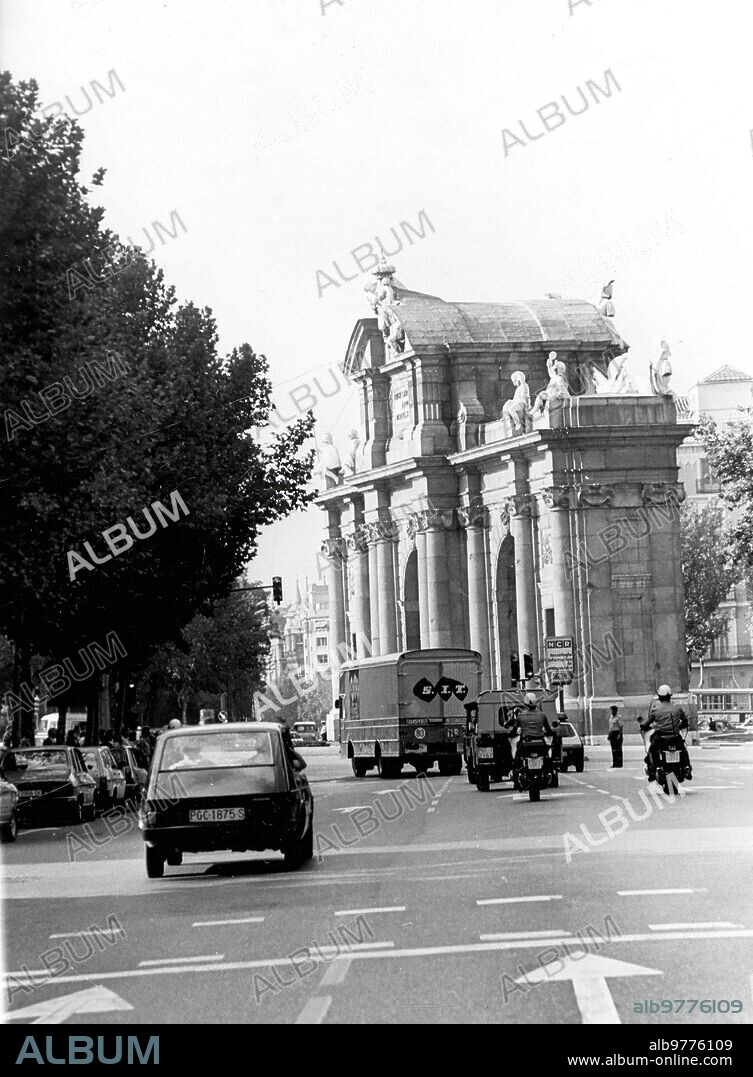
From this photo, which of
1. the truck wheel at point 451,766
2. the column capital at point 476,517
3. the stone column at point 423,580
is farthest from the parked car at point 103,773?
the stone column at point 423,580

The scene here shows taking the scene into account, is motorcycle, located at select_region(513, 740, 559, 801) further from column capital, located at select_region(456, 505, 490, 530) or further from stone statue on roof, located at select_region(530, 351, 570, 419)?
column capital, located at select_region(456, 505, 490, 530)

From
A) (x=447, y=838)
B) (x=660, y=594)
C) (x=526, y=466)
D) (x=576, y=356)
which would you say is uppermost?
(x=576, y=356)

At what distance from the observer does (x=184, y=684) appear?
346 ft

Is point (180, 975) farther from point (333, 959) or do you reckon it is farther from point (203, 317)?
point (203, 317)

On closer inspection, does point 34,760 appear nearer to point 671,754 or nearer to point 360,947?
point 671,754

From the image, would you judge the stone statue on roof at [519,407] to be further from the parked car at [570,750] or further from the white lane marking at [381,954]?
the white lane marking at [381,954]

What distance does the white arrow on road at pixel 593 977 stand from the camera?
968cm

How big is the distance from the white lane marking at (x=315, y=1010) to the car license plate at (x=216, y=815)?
956cm

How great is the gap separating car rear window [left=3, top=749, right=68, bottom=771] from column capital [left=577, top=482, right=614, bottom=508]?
4797 centimetres

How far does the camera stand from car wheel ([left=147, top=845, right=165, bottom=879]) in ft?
67.4

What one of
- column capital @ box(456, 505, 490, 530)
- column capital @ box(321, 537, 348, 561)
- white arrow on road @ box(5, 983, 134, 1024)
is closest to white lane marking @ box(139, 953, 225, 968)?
white arrow on road @ box(5, 983, 134, 1024)

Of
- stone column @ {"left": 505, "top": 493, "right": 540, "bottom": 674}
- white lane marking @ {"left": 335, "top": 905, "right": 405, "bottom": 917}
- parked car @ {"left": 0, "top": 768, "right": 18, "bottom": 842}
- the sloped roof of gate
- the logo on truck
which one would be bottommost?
white lane marking @ {"left": 335, "top": 905, "right": 405, "bottom": 917}

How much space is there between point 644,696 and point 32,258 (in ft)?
179

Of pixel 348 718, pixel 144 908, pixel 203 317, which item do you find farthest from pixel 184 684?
pixel 144 908
